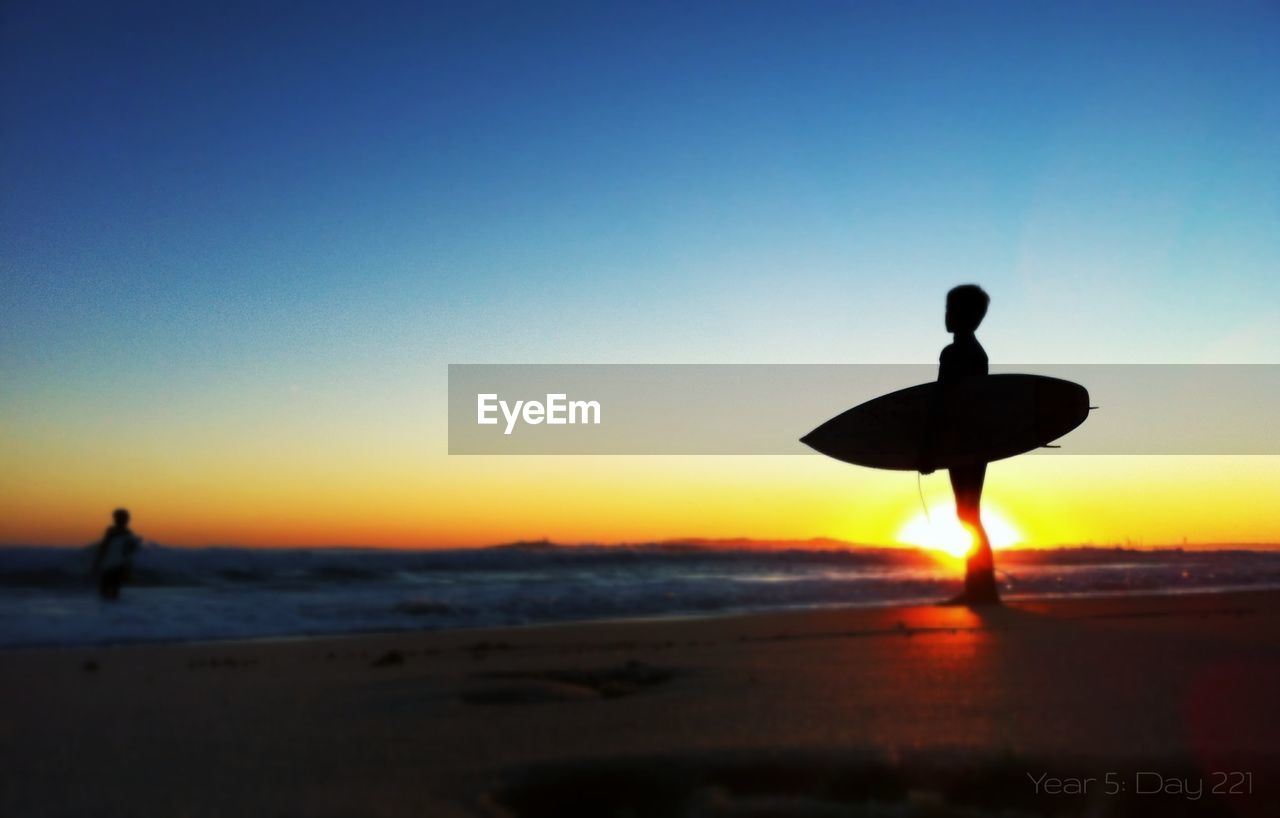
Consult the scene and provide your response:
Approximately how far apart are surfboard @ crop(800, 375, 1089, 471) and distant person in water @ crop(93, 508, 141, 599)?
6.64m

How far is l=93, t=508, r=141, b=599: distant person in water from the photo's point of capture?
30.1ft

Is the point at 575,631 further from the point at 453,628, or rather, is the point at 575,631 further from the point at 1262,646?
the point at 1262,646

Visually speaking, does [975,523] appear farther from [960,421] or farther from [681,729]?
[681,729]

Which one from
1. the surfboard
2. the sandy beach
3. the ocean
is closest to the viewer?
the sandy beach

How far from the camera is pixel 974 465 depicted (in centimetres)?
608

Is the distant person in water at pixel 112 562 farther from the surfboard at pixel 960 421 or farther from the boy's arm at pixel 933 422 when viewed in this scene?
the boy's arm at pixel 933 422

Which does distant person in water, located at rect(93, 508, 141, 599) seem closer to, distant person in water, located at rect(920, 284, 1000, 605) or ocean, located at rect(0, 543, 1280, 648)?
ocean, located at rect(0, 543, 1280, 648)

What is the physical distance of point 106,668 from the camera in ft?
14.4

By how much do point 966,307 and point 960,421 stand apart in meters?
0.71

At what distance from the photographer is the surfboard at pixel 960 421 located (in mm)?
6086

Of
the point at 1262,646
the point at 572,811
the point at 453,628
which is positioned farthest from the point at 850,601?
the point at 572,811

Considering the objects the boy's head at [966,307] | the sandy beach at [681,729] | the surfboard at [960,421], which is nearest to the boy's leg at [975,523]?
the surfboard at [960,421]

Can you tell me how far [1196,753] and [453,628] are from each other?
586 cm

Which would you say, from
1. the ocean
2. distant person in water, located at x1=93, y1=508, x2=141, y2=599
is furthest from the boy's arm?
distant person in water, located at x1=93, y1=508, x2=141, y2=599
